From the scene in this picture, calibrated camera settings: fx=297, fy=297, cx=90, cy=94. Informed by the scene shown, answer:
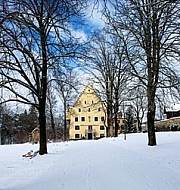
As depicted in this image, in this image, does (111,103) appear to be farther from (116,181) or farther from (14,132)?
(14,132)

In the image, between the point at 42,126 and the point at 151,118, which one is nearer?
the point at 42,126

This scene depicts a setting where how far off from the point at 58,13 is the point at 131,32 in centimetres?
936

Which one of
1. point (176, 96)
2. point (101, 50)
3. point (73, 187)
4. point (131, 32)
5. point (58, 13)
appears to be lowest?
point (73, 187)

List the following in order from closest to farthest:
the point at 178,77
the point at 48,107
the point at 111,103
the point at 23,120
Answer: the point at 178,77 → the point at 111,103 → the point at 48,107 → the point at 23,120

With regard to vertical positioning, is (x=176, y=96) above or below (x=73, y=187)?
above

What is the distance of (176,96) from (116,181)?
36.6 feet

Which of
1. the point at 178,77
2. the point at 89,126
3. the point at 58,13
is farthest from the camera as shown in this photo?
the point at 89,126

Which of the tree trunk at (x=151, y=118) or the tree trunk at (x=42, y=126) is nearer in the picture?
the tree trunk at (x=42, y=126)

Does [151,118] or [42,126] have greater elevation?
[151,118]

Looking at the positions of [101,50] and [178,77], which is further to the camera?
[101,50]

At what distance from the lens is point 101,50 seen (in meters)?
38.5

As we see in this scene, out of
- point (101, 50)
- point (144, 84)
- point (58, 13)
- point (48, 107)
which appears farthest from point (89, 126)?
point (58, 13)

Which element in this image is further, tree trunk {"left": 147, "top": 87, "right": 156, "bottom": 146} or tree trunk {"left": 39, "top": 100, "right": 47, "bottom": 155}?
tree trunk {"left": 147, "top": 87, "right": 156, "bottom": 146}

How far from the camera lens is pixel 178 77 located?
57.1 feet
